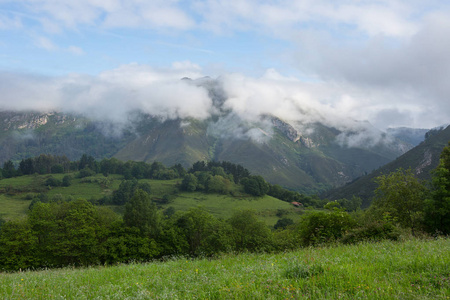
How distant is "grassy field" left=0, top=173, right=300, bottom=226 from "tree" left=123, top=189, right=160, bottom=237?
7386 centimetres

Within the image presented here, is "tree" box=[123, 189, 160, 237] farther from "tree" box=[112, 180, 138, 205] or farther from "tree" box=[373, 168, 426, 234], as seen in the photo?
"tree" box=[112, 180, 138, 205]

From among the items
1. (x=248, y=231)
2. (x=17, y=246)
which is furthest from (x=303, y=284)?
(x=17, y=246)

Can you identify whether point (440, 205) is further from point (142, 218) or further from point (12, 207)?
point (12, 207)

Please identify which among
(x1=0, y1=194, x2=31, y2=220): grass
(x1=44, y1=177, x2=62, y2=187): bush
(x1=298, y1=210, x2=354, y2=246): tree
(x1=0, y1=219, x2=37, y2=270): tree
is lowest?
(x1=0, y1=194, x2=31, y2=220): grass

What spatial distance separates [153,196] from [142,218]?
375 ft

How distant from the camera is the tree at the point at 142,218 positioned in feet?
192

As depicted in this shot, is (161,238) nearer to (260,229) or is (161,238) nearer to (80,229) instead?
(80,229)

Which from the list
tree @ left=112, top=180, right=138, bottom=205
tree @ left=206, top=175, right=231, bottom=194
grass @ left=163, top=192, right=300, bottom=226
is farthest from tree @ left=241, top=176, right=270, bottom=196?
tree @ left=112, top=180, right=138, bottom=205

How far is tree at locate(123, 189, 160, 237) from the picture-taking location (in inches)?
2299

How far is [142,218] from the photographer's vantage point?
194ft

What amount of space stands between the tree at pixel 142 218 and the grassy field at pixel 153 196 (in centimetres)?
7386

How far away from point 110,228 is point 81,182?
156798mm

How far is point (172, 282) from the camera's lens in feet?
29.8

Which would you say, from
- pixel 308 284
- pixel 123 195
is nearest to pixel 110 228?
pixel 308 284
